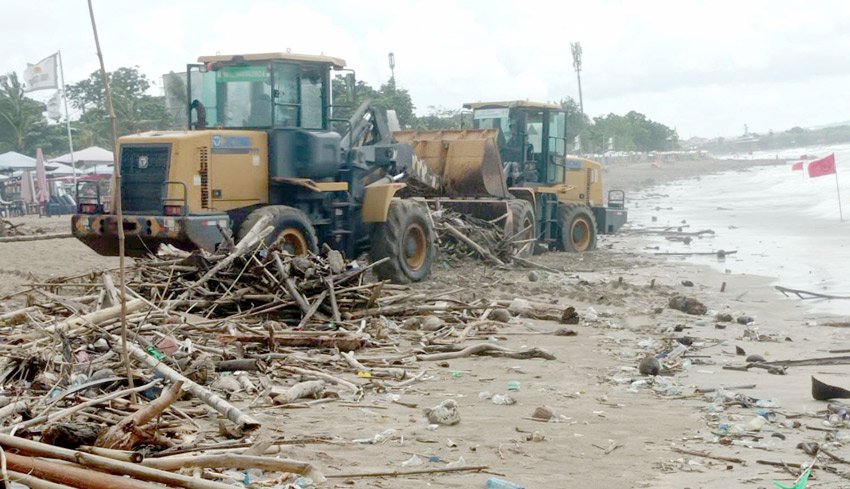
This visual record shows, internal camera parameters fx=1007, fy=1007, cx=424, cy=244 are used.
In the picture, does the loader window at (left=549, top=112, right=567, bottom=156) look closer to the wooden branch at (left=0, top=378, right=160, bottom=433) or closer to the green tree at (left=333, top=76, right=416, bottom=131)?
the wooden branch at (left=0, top=378, right=160, bottom=433)

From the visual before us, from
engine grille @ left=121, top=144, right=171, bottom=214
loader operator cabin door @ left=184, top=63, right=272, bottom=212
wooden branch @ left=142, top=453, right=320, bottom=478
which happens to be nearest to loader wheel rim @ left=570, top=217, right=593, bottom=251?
loader operator cabin door @ left=184, top=63, right=272, bottom=212

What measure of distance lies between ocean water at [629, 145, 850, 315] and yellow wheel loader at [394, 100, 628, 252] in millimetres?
2147

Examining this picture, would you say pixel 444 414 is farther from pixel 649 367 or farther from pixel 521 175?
pixel 521 175

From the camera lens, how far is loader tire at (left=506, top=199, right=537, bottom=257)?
55.8ft

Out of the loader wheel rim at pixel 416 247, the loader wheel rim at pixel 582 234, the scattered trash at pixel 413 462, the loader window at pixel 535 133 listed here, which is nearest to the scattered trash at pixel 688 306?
the loader wheel rim at pixel 416 247

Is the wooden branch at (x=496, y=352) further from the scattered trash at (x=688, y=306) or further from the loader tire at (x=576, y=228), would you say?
the loader tire at (x=576, y=228)

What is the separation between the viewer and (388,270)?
13.4 m

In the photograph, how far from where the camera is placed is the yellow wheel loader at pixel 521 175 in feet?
56.9

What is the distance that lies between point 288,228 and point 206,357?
4.61m

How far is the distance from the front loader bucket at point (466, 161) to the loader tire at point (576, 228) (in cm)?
209

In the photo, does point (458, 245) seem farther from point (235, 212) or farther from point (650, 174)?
point (650, 174)

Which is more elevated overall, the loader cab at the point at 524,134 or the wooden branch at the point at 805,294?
the loader cab at the point at 524,134

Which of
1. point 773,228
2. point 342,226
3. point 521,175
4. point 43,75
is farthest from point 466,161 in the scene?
point 43,75

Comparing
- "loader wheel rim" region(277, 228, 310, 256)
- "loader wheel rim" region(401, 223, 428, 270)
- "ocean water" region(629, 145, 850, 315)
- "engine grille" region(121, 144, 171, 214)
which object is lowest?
"ocean water" region(629, 145, 850, 315)
